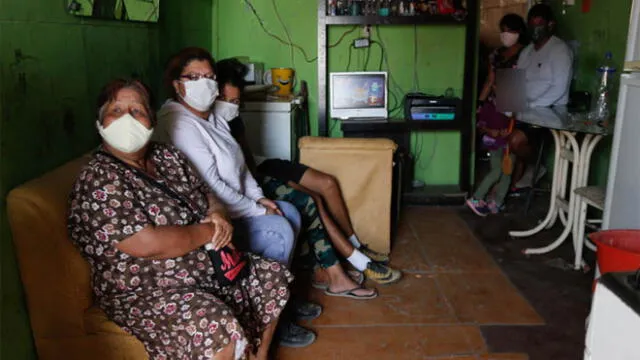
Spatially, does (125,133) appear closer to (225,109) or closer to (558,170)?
(225,109)

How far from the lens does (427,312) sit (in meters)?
2.57

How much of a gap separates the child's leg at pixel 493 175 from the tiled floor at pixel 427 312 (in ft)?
2.96

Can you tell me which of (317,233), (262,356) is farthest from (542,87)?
(262,356)

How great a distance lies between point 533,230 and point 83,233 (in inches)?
110

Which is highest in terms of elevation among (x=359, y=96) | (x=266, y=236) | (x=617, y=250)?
(x=359, y=96)

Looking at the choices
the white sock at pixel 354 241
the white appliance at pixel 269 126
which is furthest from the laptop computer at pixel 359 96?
the white sock at pixel 354 241

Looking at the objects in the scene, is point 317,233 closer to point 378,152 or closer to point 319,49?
point 378,152

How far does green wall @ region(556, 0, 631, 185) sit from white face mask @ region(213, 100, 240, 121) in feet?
8.49

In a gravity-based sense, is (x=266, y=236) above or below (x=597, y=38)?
below

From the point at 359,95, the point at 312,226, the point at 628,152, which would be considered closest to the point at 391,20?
the point at 359,95

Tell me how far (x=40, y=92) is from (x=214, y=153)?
71cm

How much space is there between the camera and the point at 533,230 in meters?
3.54

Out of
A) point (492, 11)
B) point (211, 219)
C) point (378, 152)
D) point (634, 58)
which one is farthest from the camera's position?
point (492, 11)

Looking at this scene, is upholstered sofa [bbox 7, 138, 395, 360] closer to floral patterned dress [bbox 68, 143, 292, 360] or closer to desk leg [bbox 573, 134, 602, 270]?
floral patterned dress [bbox 68, 143, 292, 360]
